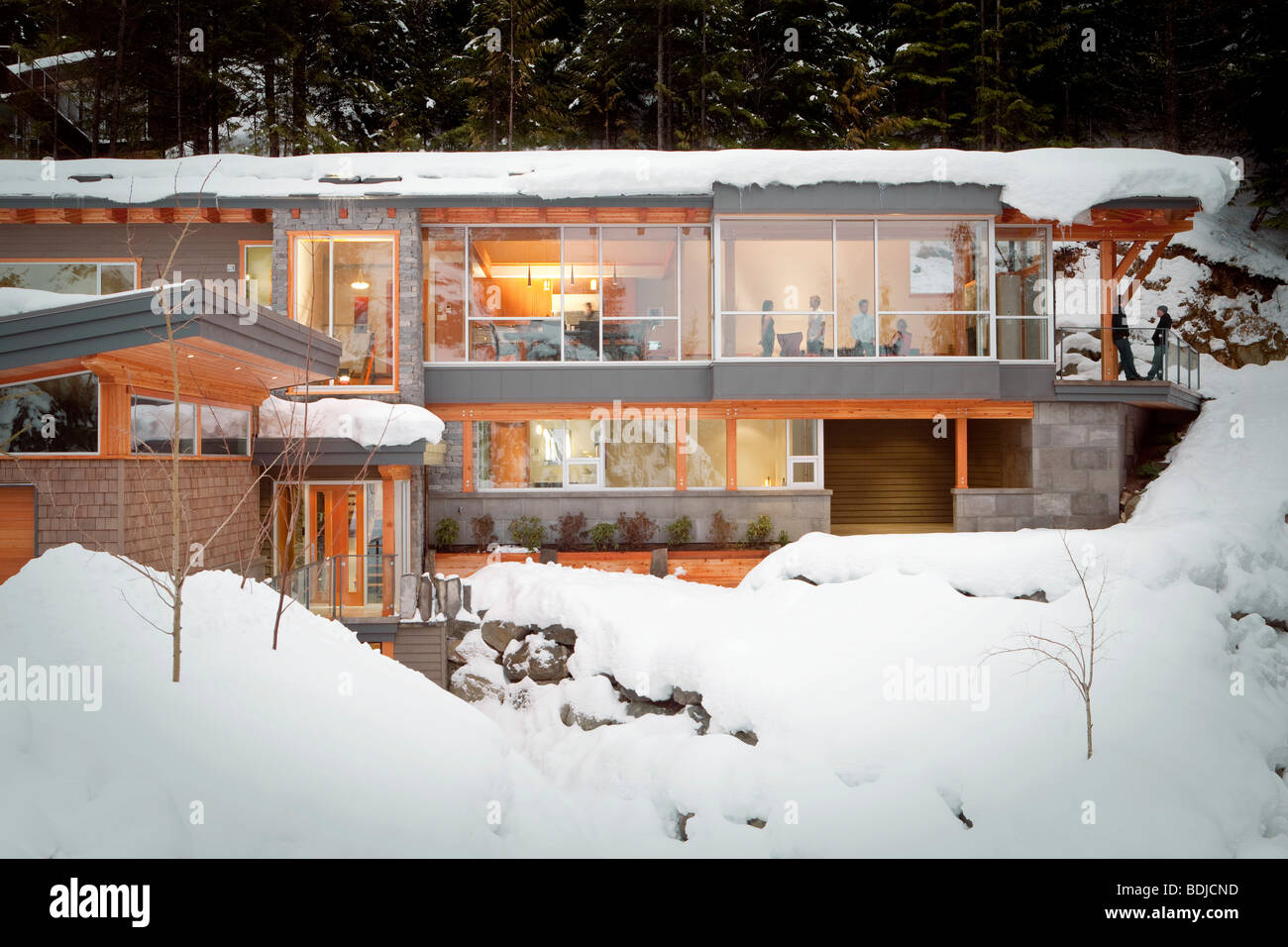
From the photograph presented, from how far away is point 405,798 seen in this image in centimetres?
557

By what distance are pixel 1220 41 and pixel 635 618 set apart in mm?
26109

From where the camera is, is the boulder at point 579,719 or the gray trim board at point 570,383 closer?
the boulder at point 579,719

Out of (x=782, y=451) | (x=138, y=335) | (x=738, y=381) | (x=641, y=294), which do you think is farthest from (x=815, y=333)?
(x=138, y=335)

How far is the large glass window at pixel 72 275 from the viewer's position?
13.1 metres

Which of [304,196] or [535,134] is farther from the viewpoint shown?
[535,134]

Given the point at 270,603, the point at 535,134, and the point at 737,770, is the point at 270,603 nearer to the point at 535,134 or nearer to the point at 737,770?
the point at 737,770

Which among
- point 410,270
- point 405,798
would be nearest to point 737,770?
point 405,798

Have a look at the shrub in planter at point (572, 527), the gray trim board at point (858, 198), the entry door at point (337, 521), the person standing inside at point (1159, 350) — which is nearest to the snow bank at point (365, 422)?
the entry door at point (337, 521)

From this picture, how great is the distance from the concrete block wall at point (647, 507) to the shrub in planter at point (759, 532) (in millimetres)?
211

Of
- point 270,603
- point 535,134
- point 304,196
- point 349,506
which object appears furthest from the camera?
point 535,134

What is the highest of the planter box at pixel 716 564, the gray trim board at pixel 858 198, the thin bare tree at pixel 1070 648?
the gray trim board at pixel 858 198

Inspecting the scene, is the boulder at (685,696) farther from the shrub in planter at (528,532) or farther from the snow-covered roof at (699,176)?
the snow-covered roof at (699,176)

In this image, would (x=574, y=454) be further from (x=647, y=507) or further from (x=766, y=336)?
(x=766, y=336)
